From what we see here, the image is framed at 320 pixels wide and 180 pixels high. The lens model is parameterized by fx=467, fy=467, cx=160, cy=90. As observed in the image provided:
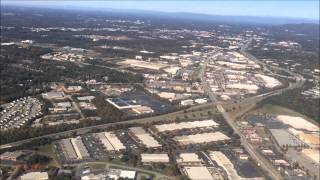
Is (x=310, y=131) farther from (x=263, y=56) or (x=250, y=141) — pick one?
(x=263, y=56)

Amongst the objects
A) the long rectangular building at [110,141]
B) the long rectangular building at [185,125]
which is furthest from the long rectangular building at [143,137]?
the long rectangular building at [185,125]

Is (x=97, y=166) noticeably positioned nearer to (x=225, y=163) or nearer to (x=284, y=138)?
(x=225, y=163)


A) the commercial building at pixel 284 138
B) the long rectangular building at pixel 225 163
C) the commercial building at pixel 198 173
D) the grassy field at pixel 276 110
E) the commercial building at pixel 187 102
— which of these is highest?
the commercial building at pixel 198 173

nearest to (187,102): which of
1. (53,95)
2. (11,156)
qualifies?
(53,95)

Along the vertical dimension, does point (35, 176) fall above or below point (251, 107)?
above

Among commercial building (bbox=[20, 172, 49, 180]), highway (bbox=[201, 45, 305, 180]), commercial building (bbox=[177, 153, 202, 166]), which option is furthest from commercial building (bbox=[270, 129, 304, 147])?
commercial building (bbox=[20, 172, 49, 180])

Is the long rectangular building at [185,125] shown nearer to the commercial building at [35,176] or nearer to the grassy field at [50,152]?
the grassy field at [50,152]
